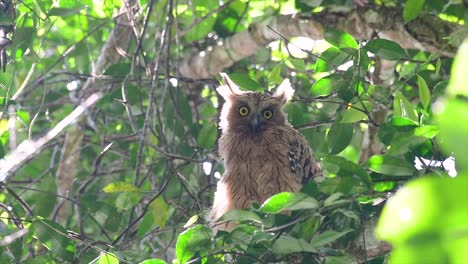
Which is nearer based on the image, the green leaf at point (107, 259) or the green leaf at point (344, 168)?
the green leaf at point (344, 168)

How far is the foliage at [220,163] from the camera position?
102 cm

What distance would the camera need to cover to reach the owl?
510cm

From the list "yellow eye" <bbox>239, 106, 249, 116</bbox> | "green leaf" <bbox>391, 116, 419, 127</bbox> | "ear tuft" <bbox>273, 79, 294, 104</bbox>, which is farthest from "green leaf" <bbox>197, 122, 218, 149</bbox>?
"green leaf" <bbox>391, 116, 419, 127</bbox>

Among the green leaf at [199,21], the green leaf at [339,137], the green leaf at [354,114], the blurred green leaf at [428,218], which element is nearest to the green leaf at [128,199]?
the green leaf at [339,137]

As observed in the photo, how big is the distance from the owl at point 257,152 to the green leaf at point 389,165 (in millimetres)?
2332

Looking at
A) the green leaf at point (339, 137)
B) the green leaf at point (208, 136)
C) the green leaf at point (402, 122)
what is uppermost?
the green leaf at point (402, 122)

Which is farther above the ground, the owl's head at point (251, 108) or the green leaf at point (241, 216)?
the green leaf at point (241, 216)

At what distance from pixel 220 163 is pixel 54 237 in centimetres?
256

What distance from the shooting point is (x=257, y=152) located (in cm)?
543

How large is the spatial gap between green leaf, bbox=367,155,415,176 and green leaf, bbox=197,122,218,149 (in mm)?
2529

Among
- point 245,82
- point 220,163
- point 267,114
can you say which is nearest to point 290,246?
point 245,82

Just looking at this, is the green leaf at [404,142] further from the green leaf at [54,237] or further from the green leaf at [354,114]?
the green leaf at [54,237]

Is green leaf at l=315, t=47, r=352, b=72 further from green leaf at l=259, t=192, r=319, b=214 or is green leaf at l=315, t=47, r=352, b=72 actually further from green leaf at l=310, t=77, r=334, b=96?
green leaf at l=259, t=192, r=319, b=214

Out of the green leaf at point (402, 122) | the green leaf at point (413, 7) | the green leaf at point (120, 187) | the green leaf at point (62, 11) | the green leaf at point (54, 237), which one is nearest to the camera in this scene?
the green leaf at point (402, 122)
